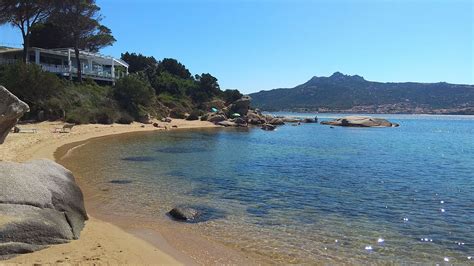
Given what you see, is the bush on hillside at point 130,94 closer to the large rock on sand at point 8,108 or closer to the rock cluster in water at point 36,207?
the large rock on sand at point 8,108

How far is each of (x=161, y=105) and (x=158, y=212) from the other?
196ft

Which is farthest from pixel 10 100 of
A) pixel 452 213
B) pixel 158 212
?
pixel 452 213

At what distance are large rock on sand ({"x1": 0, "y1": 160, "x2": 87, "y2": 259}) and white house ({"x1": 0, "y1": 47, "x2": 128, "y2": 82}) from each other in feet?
161

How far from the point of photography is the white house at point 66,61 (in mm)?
58188

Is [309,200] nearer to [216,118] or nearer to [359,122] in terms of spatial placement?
[216,118]

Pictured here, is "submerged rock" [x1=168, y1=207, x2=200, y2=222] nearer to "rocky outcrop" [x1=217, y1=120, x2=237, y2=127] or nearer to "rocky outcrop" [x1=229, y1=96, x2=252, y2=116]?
"rocky outcrop" [x1=217, y1=120, x2=237, y2=127]

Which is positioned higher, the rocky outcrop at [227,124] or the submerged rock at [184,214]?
the rocky outcrop at [227,124]

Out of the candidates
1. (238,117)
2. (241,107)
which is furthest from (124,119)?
(241,107)

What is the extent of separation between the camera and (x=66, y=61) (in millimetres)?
66000

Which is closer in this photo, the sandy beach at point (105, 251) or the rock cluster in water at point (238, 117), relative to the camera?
the sandy beach at point (105, 251)

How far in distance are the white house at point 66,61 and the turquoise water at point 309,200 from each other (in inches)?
1333

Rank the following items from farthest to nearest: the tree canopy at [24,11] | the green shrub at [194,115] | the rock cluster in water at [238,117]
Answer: the green shrub at [194,115] → the rock cluster in water at [238,117] → the tree canopy at [24,11]

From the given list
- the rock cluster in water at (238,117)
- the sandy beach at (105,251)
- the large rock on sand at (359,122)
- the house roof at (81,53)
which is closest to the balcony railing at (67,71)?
the house roof at (81,53)

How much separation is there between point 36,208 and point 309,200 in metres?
10.4
